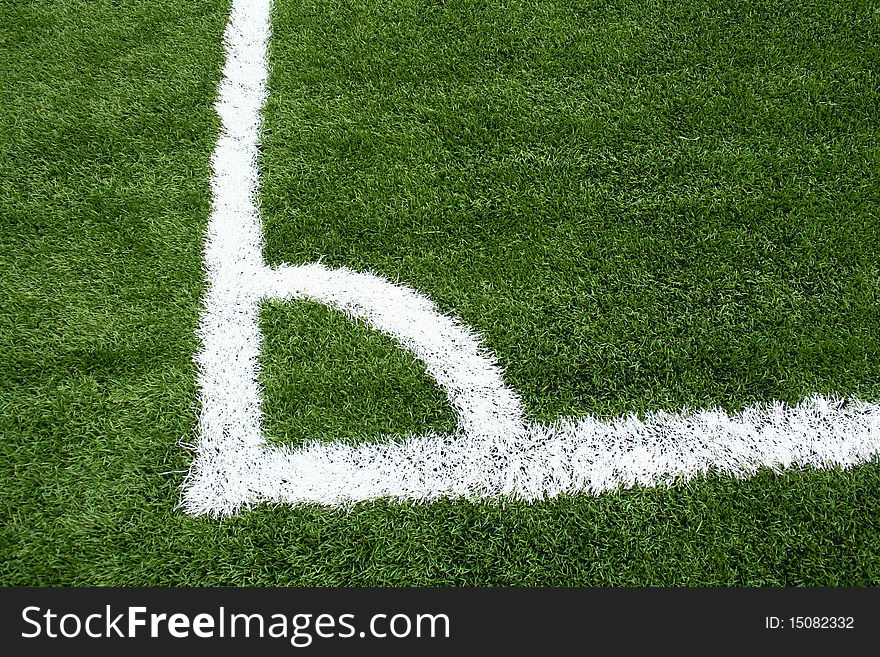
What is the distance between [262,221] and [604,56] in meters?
1.35

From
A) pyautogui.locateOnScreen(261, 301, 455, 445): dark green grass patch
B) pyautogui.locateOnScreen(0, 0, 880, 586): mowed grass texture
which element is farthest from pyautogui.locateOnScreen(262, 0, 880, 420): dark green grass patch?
pyautogui.locateOnScreen(261, 301, 455, 445): dark green grass patch

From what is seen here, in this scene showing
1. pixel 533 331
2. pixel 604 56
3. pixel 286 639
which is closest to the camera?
pixel 286 639

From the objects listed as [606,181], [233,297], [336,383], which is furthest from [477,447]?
[606,181]

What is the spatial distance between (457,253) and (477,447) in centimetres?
59

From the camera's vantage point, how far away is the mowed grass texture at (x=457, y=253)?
138 cm

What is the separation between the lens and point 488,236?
1.74 metres

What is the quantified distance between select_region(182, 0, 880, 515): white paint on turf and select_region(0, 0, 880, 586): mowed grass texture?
4 cm

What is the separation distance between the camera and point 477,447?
146 cm

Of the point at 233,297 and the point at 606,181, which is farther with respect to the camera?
the point at 606,181

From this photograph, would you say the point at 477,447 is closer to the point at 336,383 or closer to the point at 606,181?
the point at 336,383

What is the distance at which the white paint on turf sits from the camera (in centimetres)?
142

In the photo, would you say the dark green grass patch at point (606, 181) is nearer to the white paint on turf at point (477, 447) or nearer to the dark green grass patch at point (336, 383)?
the white paint on turf at point (477, 447)

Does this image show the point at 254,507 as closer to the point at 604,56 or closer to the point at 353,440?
the point at 353,440

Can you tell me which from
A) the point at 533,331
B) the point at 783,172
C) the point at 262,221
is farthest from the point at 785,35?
the point at 262,221
